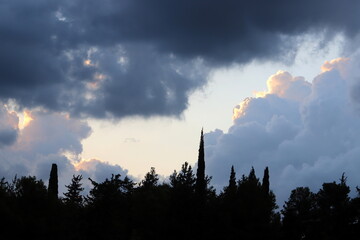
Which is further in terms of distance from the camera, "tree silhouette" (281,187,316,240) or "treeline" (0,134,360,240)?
"tree silhouette" (281,187,316,240)

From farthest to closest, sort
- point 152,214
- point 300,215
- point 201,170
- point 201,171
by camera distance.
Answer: point 300,215
point 201,170
point 201,171
point 152,214

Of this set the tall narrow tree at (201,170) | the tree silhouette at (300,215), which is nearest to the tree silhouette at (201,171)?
the tall narrow tree at (201,170)

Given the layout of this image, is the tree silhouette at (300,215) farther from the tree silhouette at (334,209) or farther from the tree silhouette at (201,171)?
the tree silhouette at (201,171)

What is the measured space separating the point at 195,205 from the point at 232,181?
128ft

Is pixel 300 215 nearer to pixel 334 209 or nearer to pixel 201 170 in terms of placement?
pixel 334 209

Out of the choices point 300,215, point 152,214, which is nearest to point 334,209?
point 300,215

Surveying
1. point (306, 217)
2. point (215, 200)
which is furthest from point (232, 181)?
point (215, 200)

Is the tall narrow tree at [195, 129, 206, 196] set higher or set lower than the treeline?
higher

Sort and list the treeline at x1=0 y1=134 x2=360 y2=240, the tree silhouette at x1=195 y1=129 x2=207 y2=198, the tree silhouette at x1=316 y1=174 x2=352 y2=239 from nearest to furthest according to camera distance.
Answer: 1. the treeline at x1=0 y1=134 x2=360 y2=240
2. the tree silhouette at x1=195 y1=129 x2=207 y2=198
3. the tree silhouette at x1=316 y1=174 x2=352 y2=239

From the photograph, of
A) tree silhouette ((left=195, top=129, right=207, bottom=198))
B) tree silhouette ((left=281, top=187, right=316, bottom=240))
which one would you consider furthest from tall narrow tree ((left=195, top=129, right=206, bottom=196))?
tree silhouette ((left=281, top=187, right=316, bottom=240))

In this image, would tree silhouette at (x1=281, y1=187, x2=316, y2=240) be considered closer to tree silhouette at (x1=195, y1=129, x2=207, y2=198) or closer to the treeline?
the treeline

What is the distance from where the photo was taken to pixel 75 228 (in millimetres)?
60281

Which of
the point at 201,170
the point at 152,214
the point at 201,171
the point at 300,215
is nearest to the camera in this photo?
the point at 152,214

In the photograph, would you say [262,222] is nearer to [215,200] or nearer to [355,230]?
[215,200]
